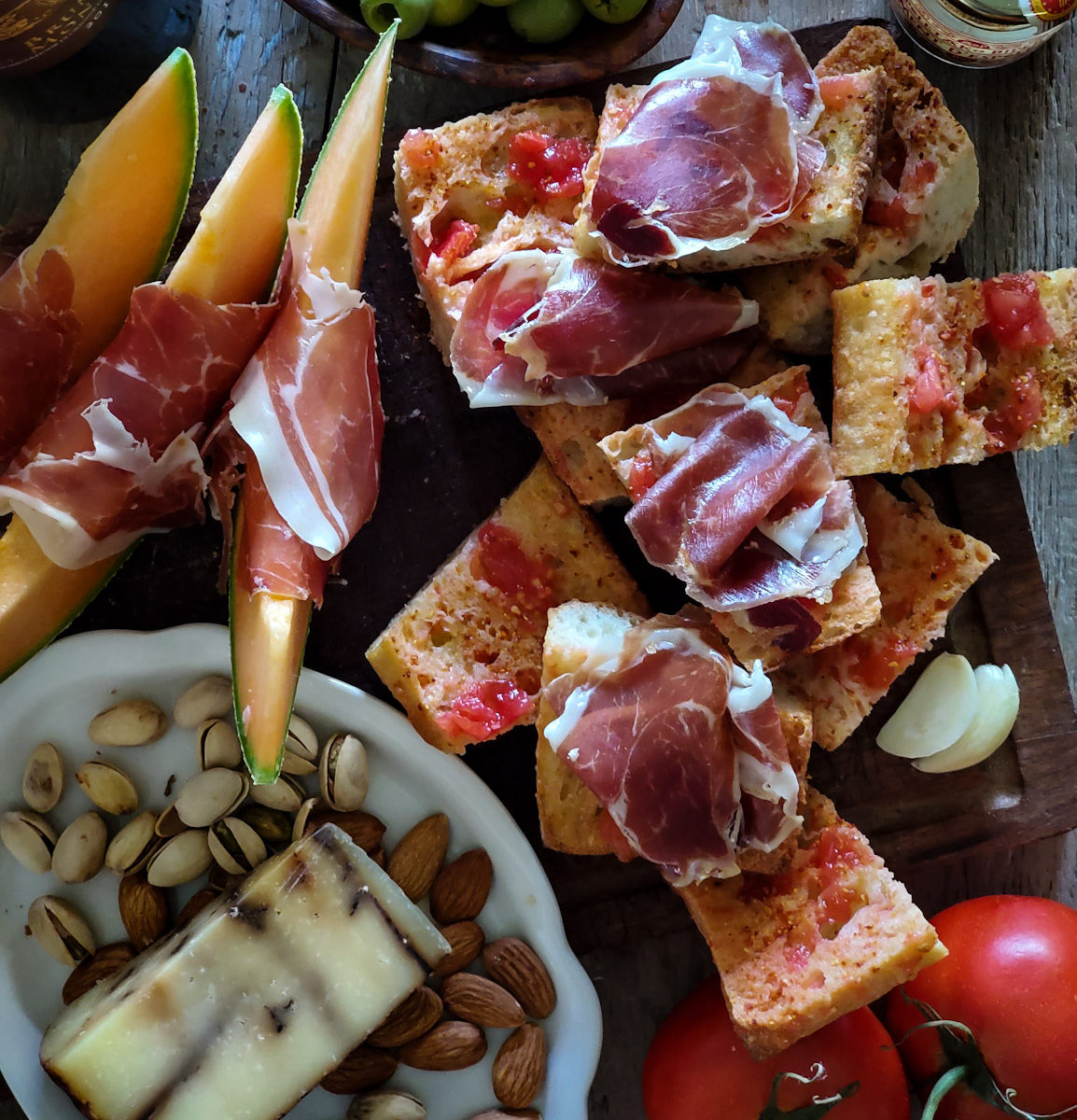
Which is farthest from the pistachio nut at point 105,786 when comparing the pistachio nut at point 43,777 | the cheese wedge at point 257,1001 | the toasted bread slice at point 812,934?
the toasted bread slice at point 812,934

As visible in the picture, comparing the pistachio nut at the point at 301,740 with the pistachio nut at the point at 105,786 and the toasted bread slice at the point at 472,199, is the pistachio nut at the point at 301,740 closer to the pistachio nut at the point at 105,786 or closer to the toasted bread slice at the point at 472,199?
the pistachio nut at the point at 105,786

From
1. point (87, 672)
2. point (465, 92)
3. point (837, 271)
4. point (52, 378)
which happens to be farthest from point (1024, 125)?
point (87, 672)

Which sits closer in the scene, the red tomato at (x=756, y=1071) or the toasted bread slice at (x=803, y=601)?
the toasted bread slice at (x=803, y=601)

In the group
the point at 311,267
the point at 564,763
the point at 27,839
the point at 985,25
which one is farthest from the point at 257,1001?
the point at 985,25

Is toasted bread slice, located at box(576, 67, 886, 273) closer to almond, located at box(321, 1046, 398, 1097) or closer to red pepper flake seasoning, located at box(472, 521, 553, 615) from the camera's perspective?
red pepper flake seasoning, located at box(472, 521, 553, 615)

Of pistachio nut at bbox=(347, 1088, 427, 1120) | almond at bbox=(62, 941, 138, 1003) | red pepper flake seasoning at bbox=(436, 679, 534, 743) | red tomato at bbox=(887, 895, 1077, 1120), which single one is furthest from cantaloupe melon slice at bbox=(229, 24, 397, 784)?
red tomato at bbox=(887, 895, 1077, 1120)

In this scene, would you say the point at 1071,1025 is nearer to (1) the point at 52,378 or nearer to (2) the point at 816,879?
(2) the point at 816,879
